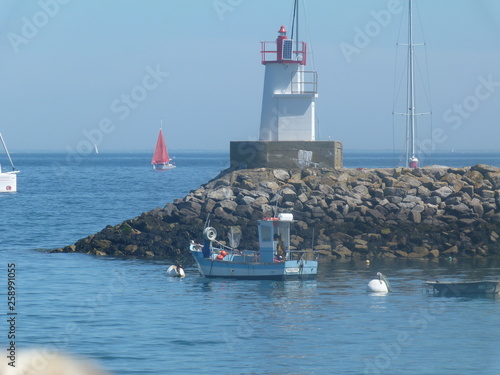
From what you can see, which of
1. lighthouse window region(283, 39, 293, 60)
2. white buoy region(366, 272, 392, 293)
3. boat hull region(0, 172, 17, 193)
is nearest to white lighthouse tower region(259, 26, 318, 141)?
lighthouse window region(283, 39, 293, 60)

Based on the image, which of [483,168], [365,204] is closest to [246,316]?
[365,204]

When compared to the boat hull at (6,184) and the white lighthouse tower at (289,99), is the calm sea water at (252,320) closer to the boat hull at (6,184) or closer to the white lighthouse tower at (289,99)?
the white lighthouse tower at (289,99)

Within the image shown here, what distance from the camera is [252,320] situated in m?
21.0

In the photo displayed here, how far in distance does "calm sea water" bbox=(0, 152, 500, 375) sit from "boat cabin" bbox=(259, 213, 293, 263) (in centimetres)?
118

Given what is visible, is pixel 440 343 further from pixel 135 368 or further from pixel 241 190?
pixel 241 190

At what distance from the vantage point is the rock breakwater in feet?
105

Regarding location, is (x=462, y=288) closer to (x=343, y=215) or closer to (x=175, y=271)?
(x=343, y=215)

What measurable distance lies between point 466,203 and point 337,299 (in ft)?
41.4

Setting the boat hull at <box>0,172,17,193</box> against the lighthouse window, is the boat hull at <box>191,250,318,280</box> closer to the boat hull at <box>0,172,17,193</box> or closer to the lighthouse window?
the lighthouse window

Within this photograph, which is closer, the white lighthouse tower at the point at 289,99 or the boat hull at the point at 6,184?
the white lighthouse tower at the point at 289,99

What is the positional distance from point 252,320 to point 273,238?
7.18 meters

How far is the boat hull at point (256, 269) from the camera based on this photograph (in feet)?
89.5

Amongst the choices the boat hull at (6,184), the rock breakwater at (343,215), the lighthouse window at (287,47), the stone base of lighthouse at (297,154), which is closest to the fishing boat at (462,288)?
the rock breakwater at (343,215)

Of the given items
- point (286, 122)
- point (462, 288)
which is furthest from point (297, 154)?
point (462, 288)
